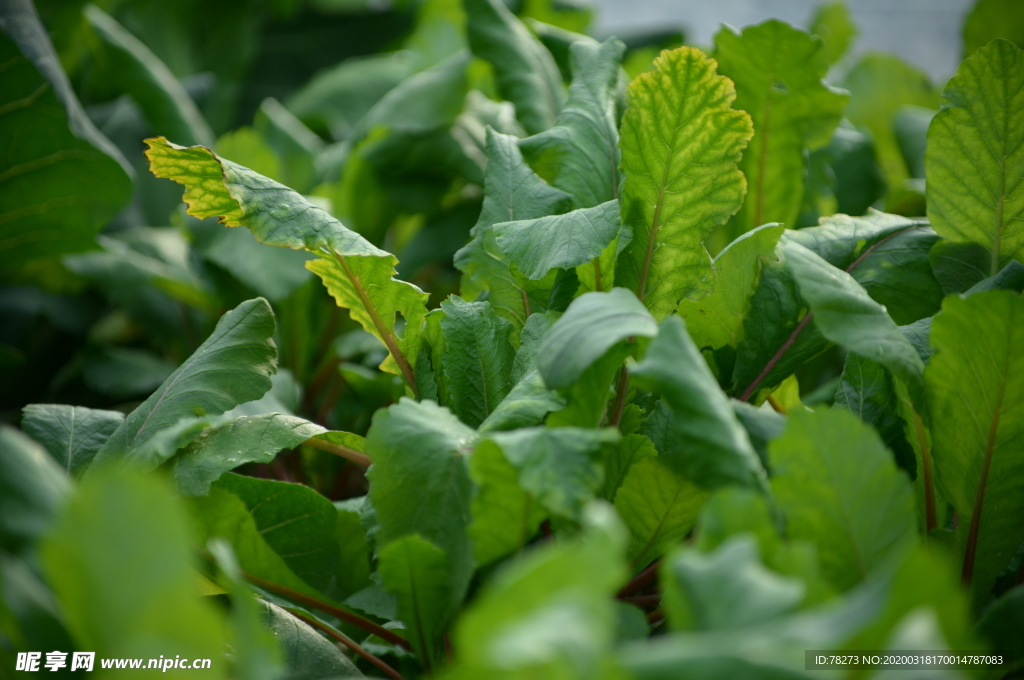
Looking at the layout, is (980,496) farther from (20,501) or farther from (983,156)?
(20,501)

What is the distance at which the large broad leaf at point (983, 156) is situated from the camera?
0.42 metres

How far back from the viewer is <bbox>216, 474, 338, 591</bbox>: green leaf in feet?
1.38

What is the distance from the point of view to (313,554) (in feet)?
1.42

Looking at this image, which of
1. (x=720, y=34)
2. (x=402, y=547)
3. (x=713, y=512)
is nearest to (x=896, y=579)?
(x=713, y=512)

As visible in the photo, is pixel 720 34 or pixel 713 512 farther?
pixel 720 34

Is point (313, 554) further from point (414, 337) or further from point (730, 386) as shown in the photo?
point (730, 386)

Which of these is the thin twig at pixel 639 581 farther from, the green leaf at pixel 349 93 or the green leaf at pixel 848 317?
the green leaf at pixel 349 93

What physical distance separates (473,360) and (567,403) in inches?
3.4

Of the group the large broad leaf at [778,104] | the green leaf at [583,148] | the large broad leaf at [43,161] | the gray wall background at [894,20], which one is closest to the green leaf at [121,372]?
the large broad leaf at [43,161]

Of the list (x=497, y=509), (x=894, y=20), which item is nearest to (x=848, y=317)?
(x=497, y=509)

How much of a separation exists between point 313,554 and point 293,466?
21cm

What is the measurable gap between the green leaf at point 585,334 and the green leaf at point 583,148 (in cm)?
16

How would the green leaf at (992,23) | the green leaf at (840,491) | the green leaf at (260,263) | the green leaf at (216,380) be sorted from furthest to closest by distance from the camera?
1. the green leaf at (992,23)
2. the green leaf at (260,263)
3. the green leaf at (216,380)
4. the green leaf at (840,491)

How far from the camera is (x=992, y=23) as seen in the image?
785 mm
